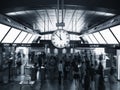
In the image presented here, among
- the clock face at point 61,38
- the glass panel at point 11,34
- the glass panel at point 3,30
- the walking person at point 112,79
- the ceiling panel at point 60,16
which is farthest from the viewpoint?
the glass panel at point 11,34

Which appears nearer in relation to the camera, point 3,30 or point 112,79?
point 3,30

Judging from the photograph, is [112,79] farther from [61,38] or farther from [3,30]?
[61,38]

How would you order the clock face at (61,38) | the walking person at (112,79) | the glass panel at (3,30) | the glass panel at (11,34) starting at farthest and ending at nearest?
the glass panel at (11,34) → the walking person at (112,79) → the glass panel at (3,30) → the clock face at (61,38)

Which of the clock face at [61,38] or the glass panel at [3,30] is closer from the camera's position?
the clock face at [61,38]

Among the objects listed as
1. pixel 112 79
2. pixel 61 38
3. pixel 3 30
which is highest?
pixel 3 30

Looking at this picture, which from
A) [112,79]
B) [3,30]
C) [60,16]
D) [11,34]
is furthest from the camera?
[11,34]

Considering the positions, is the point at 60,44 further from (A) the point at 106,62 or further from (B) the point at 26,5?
(A) the point at 106,62

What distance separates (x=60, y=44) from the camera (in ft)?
31.2

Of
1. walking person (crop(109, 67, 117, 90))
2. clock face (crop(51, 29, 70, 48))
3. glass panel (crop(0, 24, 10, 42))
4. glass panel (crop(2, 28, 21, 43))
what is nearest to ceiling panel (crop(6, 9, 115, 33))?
glass panel (crop(0, 24, 10, 42))

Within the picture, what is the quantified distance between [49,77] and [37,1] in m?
10.1

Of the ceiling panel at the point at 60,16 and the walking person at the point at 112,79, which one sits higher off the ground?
the ceiling panel at the point at 60,16

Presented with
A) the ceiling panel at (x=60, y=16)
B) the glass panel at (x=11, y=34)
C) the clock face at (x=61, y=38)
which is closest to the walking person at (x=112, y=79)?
the ceiling panel at (x=60, y=16)

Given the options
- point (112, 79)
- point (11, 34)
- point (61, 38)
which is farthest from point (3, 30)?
point (112, 79)

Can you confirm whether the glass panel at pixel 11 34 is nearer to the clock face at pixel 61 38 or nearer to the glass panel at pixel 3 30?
the glass panel at pixel 3 30
